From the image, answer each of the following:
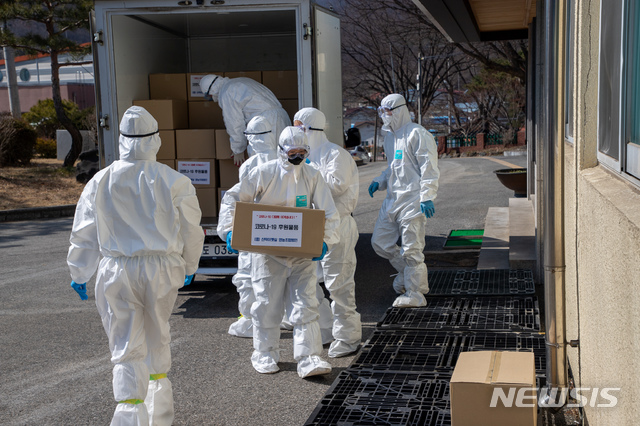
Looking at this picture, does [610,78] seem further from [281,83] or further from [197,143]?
[281,83]

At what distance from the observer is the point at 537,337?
17.2 feet

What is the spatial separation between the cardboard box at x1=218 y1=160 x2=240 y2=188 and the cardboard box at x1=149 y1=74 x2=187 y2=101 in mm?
1286

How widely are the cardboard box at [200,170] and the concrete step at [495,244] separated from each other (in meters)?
3.13

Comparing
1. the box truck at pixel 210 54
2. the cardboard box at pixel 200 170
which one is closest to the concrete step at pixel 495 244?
the box truck at pixel 210 54

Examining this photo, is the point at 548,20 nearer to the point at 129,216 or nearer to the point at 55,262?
the point at 129,216

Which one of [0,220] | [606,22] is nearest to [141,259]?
[606,22]

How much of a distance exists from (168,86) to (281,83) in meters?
1.35

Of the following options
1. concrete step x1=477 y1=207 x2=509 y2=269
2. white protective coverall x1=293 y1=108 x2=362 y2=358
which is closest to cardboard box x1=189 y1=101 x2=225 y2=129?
white protective coverall x1=293 y1=108 x2=362 y2=358

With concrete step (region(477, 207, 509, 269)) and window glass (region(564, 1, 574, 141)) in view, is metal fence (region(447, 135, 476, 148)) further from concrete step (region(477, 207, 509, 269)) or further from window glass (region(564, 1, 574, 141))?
window glass (region(564, 1, 574, 141))

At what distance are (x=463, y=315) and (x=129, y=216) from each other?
321cm

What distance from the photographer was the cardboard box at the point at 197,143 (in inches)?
305

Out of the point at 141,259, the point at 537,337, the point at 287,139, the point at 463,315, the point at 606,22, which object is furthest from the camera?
the point at 463,315

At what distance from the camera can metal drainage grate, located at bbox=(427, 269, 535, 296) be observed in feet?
22.2

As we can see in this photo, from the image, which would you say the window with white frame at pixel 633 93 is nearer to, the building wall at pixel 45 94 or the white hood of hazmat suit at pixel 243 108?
the white hood of hazmat suit at pixel 243 108
